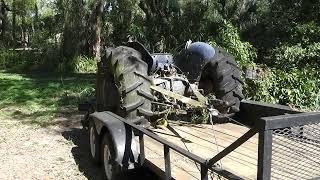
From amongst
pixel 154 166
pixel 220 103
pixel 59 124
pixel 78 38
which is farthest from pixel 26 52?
pixel 154 166

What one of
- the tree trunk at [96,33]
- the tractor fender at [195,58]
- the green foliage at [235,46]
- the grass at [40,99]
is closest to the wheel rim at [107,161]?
the tractor fender at [195,58]

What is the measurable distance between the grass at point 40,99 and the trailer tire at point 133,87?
12.0 ft

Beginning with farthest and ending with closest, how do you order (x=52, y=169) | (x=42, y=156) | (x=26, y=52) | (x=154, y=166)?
(x=26, y=52) → (x=42, y=156) → (x=52, y=169) → (x=154, y=166)

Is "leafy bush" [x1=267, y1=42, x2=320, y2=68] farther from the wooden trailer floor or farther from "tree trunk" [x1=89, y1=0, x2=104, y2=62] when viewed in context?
"tree trunk" [x1=89, y1=0, x2=104, y2=62]

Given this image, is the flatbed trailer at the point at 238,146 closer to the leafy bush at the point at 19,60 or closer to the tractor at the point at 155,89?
the tractor at the point at 155,89

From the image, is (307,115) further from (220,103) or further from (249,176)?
(220,103)

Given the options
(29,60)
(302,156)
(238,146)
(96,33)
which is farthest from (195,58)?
(29,60)

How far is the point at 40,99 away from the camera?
11430 mm

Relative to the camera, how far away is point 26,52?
22.2 m

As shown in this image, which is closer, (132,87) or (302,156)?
(302,156)

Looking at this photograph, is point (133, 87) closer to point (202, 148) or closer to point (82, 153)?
point (202, 148)

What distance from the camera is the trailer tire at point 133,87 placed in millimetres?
5477

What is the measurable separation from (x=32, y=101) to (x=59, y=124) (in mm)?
2708

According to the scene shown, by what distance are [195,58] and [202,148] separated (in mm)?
2116
